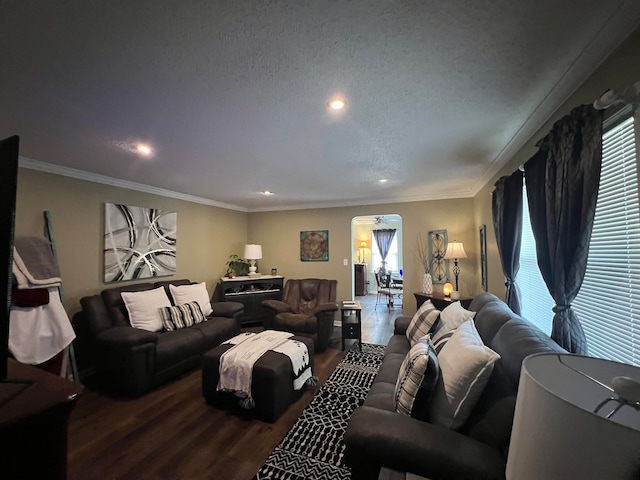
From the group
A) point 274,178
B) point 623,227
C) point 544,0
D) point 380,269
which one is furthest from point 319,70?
point 380,269

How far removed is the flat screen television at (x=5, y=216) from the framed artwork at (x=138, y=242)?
2824 millimetres

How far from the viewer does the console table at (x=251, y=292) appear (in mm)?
4857

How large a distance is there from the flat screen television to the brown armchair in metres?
2.95

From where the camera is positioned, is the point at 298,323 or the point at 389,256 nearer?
the point at 298,323

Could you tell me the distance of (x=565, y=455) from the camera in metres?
0.48

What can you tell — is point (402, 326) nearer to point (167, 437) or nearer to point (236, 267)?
point (167, 437)

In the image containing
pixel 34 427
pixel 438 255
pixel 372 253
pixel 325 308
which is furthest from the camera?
pixel 372 253

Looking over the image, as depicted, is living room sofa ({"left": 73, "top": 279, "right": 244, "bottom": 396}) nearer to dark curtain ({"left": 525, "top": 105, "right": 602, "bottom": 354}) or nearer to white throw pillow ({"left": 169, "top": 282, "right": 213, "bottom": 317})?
white throw pillow ({"left": 169, "top": 282, "right": 213, "bottom": 317})

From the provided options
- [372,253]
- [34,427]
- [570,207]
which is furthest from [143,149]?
[372,253]

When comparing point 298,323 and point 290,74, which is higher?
point 290,74

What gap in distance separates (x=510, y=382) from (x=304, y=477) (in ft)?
4.54

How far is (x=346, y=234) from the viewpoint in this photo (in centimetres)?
522

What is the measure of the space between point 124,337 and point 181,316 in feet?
2.54

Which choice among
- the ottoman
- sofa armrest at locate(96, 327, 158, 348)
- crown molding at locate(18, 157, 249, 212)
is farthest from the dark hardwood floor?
crown molding at locate(18, 157, 249, 212)
